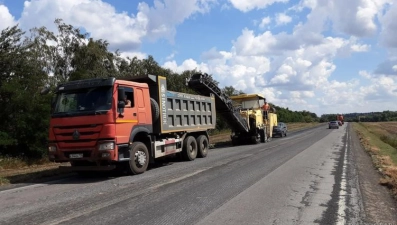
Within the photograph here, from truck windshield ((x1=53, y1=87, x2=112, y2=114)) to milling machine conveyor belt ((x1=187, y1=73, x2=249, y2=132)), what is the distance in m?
11.0

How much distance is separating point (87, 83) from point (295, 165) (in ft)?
25.3

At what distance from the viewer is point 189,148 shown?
15984mm

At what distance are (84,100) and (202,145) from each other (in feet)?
23.7

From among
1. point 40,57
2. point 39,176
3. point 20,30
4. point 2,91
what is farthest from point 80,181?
point 40,57

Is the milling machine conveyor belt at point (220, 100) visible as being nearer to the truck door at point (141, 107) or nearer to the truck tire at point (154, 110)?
the truck tire at point (154, 110)

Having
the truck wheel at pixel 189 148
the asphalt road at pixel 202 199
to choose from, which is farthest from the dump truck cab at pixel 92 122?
the truck wheel at pixel 189 148

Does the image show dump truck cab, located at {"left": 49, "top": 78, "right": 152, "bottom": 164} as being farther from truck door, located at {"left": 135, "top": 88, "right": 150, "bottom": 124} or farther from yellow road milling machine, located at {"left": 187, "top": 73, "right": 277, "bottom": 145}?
yellow road milling machine, located at {"left": 187, "top": 73, "right": 277, "bottom": 145}

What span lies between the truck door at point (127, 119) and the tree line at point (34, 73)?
176 cm

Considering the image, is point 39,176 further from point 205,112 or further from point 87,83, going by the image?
point 205,112

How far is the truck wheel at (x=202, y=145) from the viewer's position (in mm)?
17125

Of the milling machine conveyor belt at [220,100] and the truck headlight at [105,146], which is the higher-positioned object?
the milling machine conveyor belt at [220,100]

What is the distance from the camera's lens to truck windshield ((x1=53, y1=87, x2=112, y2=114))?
36.1 feet

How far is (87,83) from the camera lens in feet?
37.1

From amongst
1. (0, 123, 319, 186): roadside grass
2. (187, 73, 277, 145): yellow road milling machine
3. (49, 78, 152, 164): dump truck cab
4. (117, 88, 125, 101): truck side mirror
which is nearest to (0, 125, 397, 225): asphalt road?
(49, 78, 152, 164): dump truck cab
